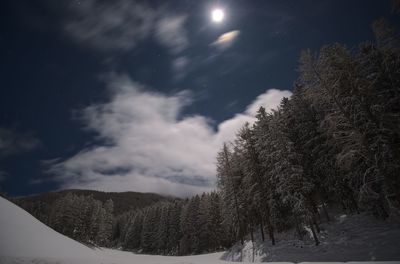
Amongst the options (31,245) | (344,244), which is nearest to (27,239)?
(31,245)

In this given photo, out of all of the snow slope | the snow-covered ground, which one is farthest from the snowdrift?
the snow slope

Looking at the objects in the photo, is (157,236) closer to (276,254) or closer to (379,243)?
(276,254)

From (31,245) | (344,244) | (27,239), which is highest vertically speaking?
(27,239)

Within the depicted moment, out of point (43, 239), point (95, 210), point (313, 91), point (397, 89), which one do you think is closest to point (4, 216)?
point (43, 239)

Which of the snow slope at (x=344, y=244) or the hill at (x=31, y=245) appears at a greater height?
the hill at (x=31, y=245)

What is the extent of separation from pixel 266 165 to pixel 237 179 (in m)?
6.55

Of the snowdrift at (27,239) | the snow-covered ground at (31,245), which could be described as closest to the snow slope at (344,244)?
the snow-covered ground at (31,245)

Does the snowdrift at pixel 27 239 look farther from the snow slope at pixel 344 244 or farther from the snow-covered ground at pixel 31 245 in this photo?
the snow slope at pixel 344 244

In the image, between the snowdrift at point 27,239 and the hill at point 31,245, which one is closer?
the hill at point 31,245

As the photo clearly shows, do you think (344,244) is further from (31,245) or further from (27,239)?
(27,239)

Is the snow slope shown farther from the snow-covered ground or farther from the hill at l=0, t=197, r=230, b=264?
the hill at l=0, t=197, r=230, b=264

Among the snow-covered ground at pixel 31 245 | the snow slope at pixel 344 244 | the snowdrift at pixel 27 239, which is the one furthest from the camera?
the snow slope at pixel 344 244

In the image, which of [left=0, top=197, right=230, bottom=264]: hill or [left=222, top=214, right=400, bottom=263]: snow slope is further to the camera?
[left=222, top=214, right=400, bottom=263]: snow slope

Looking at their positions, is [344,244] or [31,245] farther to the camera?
[344,244]
